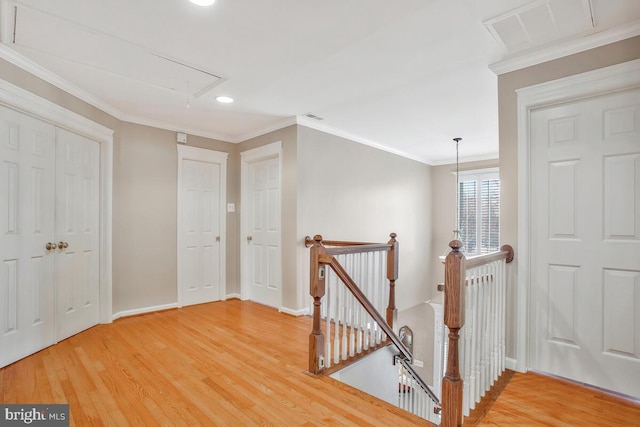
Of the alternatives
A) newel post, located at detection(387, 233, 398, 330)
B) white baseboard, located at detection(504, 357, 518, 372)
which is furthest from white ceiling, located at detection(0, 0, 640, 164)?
white baseboard, located at detection(504, 357, 518, 372)

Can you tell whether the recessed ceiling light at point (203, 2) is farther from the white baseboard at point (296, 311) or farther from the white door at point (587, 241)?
the white baseboard at point (296, 311)

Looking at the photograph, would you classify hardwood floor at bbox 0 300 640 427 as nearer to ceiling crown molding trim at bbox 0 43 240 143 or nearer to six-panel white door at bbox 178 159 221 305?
six-panel white door at bbox 178 159 221 305

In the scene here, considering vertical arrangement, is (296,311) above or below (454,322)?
below

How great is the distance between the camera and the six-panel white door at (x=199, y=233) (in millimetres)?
4352

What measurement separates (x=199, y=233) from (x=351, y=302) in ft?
8.66

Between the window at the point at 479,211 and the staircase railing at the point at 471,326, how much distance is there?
3983mm

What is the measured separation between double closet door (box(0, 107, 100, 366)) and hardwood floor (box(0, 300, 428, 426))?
221 millimetres

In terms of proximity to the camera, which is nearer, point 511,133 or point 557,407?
point 557,407

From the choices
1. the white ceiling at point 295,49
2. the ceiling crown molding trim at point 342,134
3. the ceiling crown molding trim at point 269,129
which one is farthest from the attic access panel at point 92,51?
the ceiling crown molding trim at point 342,134

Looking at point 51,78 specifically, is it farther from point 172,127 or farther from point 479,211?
point 479,211

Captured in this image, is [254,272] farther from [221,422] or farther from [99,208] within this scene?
[221,422]

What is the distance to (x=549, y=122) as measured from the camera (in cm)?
239

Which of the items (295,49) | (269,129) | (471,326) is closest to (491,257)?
(471,326)

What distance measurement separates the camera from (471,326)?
1.98 m
